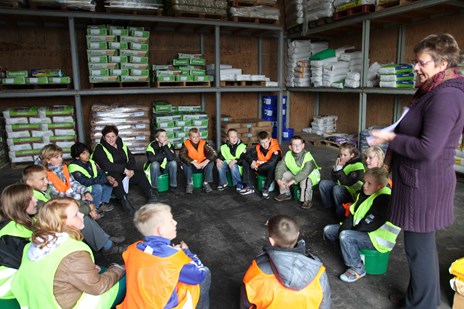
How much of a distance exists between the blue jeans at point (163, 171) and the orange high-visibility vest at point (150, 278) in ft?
12.0

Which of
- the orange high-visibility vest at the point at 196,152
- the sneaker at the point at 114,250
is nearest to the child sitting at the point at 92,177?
the sneaker at the point at 114,250

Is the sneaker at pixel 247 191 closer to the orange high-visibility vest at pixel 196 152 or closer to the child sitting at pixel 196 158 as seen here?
the child sitting at pixel 196 158

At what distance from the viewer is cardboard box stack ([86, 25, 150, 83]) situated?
25.2 feet

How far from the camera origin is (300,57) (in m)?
9.93

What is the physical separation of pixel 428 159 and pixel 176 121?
23.1 feet

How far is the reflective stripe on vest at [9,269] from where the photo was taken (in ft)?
7.77

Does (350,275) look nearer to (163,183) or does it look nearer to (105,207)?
(105,207)

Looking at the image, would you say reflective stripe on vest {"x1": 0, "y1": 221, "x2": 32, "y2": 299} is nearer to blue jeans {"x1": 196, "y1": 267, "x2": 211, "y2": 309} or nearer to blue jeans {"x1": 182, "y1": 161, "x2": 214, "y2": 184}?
blue jeans {"x1": 196, "y1": 267, "x2": 211, "y2": 309}

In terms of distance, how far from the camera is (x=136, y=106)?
27.5 feet

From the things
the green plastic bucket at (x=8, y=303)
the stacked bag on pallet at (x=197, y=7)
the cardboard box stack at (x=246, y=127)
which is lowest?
the green plastic bucket at (x=8, y=303)

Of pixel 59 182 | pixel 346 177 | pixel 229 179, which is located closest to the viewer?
pixel 59 182

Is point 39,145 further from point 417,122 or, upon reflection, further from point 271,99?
point 417,122

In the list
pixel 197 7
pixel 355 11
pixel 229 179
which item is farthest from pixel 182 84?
pixel 355 11

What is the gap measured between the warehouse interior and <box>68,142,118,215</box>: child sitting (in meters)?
0.27
